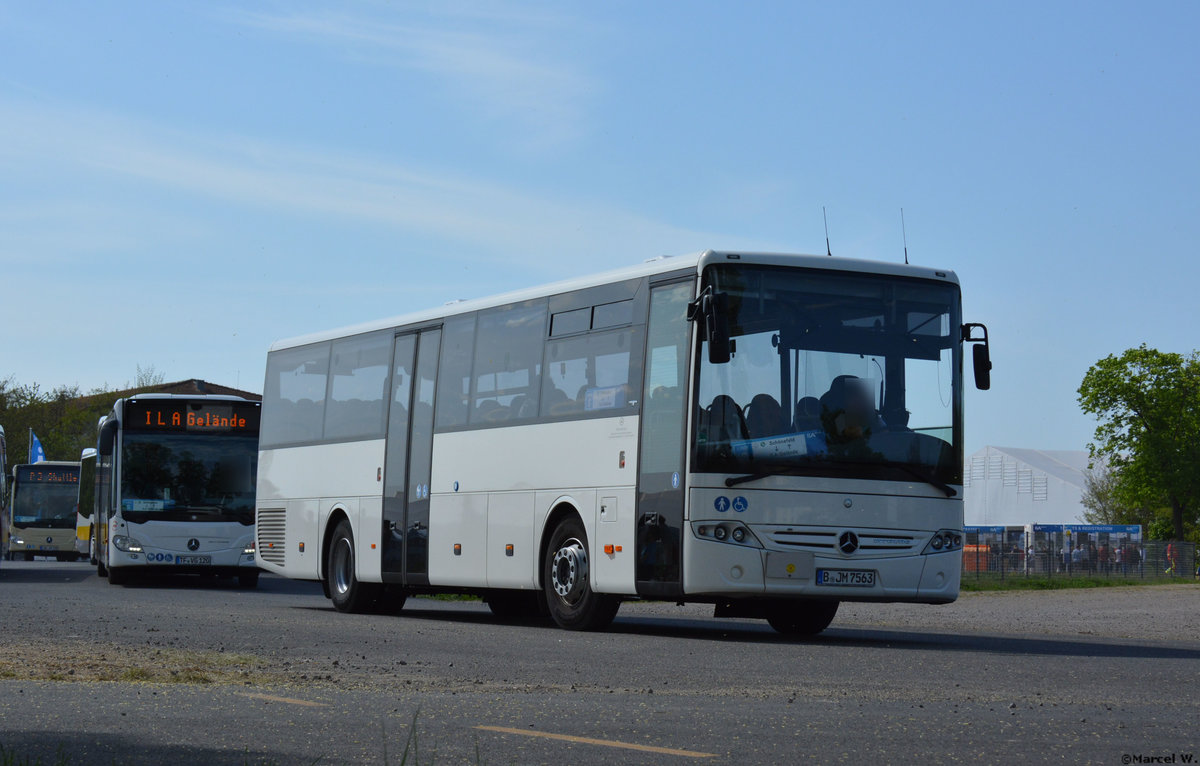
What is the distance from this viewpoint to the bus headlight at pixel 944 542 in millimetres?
15727

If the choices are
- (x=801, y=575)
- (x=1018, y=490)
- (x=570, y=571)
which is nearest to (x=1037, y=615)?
(x=570, y=571)

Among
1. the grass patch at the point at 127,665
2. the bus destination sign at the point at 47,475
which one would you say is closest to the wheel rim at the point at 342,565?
the grass patch at the point at 127,665

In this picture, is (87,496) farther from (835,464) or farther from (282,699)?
(282,699)

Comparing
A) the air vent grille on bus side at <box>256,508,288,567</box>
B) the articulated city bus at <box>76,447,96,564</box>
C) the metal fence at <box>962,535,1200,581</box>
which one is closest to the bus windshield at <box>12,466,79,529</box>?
the articulated city bus at <box>76,447,96,564</box>

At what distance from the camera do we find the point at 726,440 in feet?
49.7

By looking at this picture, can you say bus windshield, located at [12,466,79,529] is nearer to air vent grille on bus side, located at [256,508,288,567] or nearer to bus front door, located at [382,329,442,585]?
air vent grille on bus side, located at [256,508,288,567]

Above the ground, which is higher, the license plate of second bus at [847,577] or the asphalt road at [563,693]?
the license plate of second bus at [847,577]

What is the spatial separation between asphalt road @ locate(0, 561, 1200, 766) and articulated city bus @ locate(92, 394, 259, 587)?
969 centimetres

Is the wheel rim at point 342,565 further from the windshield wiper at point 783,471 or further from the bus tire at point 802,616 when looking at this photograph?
the windshield wiper at point 783,471

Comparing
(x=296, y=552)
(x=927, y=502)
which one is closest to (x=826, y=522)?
(x=927, y=502)

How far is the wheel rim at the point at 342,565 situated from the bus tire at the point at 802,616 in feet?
20.1

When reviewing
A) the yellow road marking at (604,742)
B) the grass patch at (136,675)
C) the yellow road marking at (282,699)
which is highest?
the grass patch at (136,675)

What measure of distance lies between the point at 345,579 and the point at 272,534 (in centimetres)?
248

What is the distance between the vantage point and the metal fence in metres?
51.1
